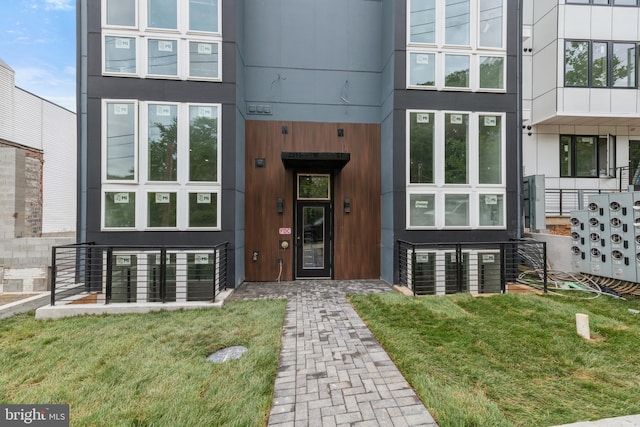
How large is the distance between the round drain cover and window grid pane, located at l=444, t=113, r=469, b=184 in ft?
19.0

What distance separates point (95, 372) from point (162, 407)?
1.22m

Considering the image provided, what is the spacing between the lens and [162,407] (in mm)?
2246

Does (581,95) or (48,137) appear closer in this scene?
(581,95)

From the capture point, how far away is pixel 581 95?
8422mm

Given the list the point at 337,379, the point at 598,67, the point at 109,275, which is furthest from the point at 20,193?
the point at 598,67

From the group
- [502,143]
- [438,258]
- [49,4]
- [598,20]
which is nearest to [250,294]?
[438,258]

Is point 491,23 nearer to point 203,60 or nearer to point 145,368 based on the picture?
point 203,60

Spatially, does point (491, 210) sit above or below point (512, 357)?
above

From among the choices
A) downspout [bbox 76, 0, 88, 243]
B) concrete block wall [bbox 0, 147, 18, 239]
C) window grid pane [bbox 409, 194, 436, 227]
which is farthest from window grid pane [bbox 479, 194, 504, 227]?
concrete block wall [bbox 0, 147, 18, 239]

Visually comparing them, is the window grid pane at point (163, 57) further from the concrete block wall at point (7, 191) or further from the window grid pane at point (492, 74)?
the concrete block wall at point (7, 191)

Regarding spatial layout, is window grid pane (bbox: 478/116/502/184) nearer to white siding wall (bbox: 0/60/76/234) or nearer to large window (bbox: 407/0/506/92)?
large window (bbox: 407/0/506/92)

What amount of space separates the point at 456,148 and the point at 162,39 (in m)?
7.38

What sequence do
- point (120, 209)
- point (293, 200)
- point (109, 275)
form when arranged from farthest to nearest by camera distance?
point (293, 200), point (120, 209), point (109, 275)

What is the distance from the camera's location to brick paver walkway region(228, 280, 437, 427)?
7.21 ft
